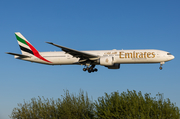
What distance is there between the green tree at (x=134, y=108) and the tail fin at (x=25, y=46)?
17.8 metres

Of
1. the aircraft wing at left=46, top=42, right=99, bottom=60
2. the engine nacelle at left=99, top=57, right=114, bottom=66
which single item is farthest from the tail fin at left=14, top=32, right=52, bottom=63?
the engine nacelle at left=99, top=57, right=114, bottom=66

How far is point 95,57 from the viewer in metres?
41.5

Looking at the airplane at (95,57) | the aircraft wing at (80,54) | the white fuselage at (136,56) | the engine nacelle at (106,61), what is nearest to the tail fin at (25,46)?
the airplane at (95,57)

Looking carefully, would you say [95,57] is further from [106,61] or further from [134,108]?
[134,108]

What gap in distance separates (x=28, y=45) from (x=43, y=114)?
14.7 m

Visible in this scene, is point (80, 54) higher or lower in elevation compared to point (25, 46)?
lower

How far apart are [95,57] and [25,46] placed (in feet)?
52.8

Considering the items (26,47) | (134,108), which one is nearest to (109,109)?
(134,108)

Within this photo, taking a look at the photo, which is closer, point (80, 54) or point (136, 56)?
point (136, 56)

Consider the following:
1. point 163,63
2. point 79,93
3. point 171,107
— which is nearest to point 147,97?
point 171,107

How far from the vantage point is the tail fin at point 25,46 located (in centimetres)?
4775

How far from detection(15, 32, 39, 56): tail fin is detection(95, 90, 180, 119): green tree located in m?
17.8

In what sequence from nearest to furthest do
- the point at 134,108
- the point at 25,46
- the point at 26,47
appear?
the point at 134,108 < the point at 26,47 < the point at 25,46

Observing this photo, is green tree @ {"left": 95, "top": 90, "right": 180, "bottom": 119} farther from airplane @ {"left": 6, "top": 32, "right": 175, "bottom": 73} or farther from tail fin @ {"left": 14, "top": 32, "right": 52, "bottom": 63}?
tail fin @ {"left": 14, "top": 32, "right": 52, "bottom": 63}
